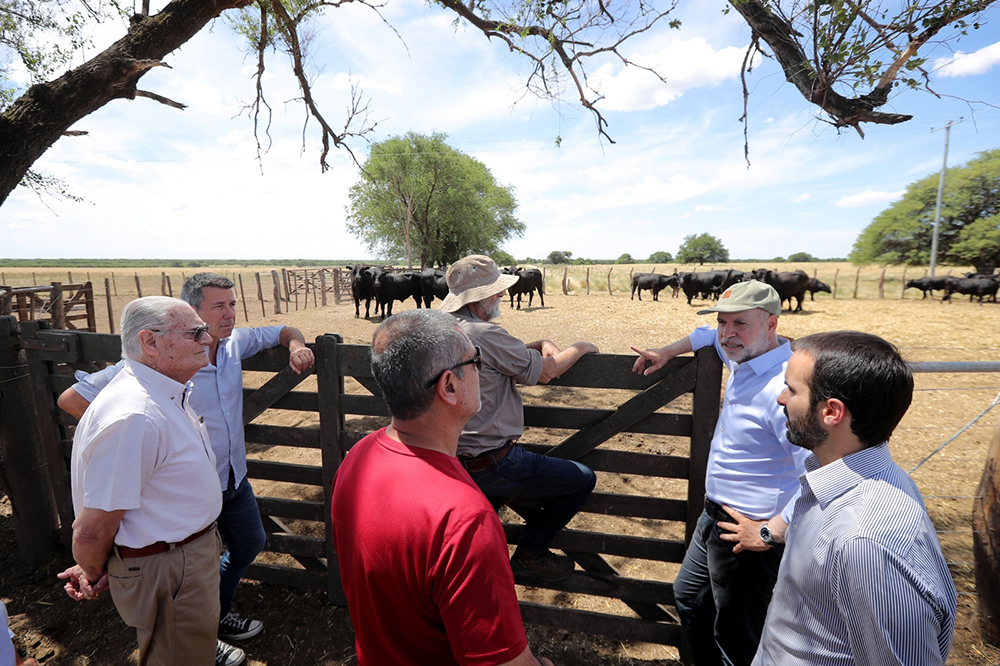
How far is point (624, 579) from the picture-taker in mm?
2943

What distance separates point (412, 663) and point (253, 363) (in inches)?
94.4

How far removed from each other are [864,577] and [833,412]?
425 millimetres

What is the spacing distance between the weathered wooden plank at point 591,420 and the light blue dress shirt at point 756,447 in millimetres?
334

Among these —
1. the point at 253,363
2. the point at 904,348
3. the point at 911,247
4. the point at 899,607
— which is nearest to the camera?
the point at 899,607

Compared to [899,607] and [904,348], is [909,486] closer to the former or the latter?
[899,607]

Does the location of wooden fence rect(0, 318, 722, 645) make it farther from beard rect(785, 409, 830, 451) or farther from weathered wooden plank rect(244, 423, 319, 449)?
beard rect(785, 409, 830, 451)

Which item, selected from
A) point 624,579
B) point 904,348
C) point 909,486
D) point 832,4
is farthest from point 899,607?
point 904,348

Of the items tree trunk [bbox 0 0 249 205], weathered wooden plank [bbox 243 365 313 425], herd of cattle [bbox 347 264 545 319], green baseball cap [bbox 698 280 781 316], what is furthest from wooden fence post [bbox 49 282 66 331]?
green baseball cap [bbox 698 280 781 316]

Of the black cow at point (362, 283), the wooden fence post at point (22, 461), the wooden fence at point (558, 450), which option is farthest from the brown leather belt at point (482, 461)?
the black cow at point (362, 283)

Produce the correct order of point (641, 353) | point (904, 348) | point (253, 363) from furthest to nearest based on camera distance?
point (904, 348), point (253, 363), point (641, 353)

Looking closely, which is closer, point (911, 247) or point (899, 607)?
point (899, 607)

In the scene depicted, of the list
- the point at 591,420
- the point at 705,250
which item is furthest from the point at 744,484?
the point at 705,250

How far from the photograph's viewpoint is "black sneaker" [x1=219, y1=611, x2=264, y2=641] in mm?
3031

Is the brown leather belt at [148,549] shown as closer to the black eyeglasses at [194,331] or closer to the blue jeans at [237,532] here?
the blue jeans at [237,532]
